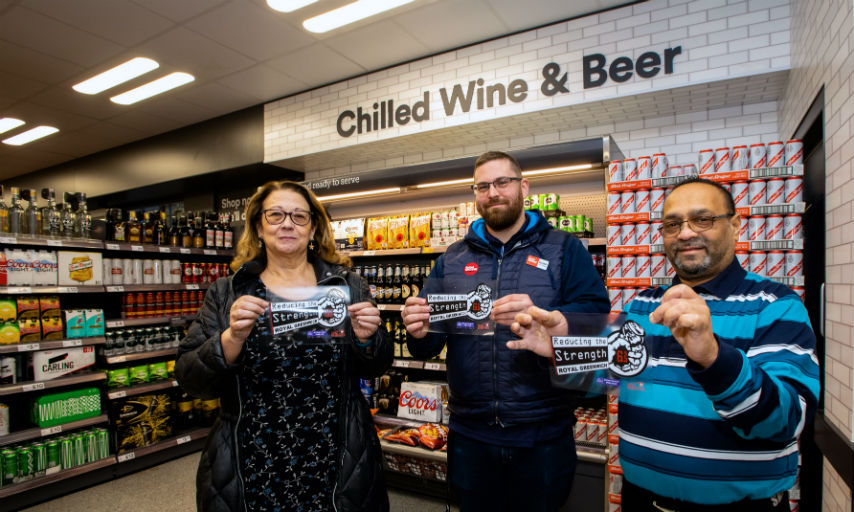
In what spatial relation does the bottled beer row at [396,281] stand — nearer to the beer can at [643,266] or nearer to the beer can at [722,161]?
the beer can at [643,266]

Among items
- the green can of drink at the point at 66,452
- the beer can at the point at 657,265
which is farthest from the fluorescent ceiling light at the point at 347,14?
the green can of drink at the point at 66,452

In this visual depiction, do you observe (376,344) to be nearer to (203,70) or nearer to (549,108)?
(549,108)

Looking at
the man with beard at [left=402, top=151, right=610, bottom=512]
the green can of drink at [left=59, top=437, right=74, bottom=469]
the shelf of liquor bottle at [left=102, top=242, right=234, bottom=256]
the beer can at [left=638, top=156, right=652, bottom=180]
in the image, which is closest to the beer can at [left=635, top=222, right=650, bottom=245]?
the beer can at [left=638, top=156, right=652, bottom=180]

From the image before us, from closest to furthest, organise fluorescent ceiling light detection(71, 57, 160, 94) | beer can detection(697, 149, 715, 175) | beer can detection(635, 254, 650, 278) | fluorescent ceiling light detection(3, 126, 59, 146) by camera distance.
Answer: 1. beer can detection(697, 149, 715, 175)
2. beer can detection(635, 254, 650, 278)
3. fluorescent ceiling light detection(71, 57, 160, 94)
4. fluorescent ceiling light detection(3, 126, 59, 146)

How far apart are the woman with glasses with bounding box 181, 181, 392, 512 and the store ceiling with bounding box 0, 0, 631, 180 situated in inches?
120

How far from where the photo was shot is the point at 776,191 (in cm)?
304

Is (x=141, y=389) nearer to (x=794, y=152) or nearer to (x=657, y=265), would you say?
(x=657, y=265)

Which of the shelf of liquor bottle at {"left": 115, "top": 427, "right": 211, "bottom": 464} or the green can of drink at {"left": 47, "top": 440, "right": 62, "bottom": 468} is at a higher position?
the green can of drink at {"left": 47, "top": 440, "right": 62, "bottom": 468}

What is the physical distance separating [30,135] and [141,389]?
538 centimetres

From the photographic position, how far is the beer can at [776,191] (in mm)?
3037

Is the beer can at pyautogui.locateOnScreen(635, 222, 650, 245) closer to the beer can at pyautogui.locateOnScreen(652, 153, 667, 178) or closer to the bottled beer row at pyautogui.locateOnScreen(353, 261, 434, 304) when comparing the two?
the beer can at pyautogui.locateOnScreen(652, 153, 667, 178)

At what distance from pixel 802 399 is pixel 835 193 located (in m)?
1.63

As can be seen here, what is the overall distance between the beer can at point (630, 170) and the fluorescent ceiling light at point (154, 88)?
15.6ft

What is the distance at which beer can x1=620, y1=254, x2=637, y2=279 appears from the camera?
335 cm
